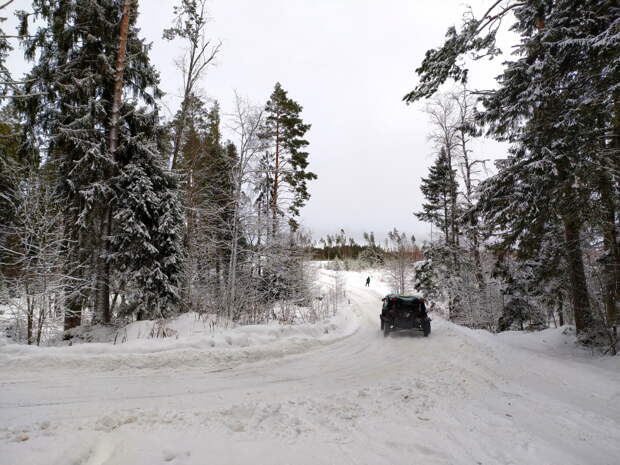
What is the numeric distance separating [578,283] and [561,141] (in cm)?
432

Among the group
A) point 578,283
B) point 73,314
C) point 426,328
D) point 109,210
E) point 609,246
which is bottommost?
point 426,328

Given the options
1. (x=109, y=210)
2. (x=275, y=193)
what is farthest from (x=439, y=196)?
(x=109, y=210)

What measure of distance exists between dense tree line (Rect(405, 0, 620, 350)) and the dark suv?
10.5 ft

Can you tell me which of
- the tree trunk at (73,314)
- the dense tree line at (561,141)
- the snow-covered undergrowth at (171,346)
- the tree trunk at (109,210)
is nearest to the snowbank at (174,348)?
the snow-covered undergrowth at (171,346)

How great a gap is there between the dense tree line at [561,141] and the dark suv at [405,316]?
321 cm

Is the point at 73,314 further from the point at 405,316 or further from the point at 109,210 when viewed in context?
the point at 405,316

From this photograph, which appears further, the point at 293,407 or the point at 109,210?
the point at 109,210

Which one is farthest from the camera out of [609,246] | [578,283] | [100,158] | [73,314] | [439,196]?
[439,196]

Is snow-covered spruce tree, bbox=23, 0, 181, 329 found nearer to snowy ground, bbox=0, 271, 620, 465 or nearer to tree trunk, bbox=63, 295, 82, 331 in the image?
tree trunk, bbox=63, 295, 82, 331

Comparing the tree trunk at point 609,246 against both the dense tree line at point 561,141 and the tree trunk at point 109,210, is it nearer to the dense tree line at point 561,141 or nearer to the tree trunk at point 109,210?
the dense tree line at point 561,141

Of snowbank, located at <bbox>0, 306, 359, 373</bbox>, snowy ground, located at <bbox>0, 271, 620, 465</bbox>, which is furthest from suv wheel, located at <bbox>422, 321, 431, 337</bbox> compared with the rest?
snowbank, located at <bbox>0, 306, 359, 373</bbox>

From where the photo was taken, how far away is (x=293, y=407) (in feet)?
13.4

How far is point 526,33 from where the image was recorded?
395 inches

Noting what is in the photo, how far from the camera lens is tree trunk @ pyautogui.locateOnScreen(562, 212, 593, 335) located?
25.5 ft
